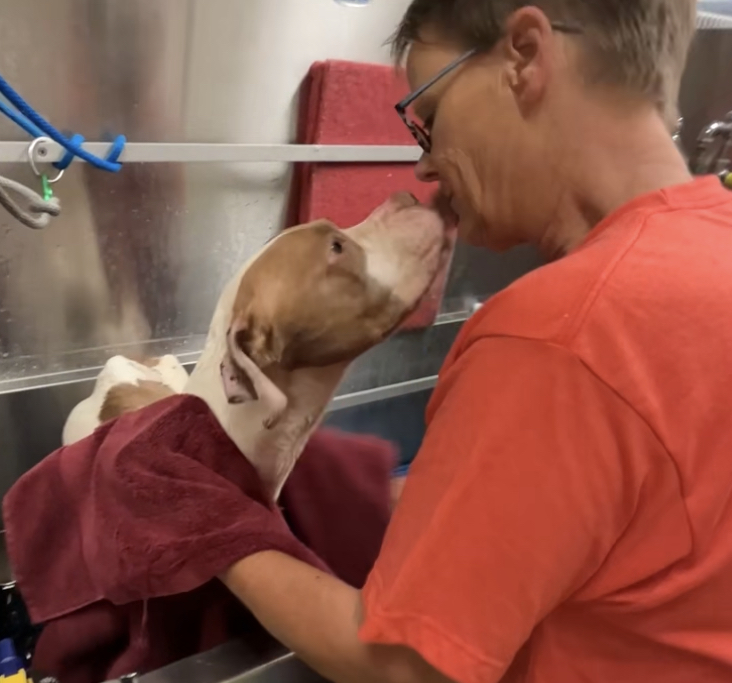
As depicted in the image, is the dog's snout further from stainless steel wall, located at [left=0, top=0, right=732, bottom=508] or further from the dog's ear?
stainless steel wall, located at [left=0, top=0, right=732, bottom=508]

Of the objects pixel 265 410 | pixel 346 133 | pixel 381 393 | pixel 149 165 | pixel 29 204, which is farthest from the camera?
pixel 381 393

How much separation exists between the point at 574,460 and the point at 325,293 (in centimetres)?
50

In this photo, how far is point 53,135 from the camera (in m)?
1.07

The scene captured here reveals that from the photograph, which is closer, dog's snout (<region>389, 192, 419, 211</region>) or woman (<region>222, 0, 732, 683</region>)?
woman (<region>222, 0, 732, 683</region>)

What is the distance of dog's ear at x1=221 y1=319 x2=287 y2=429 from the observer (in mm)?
919

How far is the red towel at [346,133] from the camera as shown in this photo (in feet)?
4.38

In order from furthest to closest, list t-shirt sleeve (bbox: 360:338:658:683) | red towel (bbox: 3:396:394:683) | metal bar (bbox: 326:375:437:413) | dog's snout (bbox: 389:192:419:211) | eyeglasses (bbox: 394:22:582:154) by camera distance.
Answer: metal bar (bbox: 326:375:437:413) < dog's snout (bbox: 389:192:419:211) < red towel (bbox: 3:396:394:683) < eyeglasses (bbox: 394:22:582:154) < t-shirt sleeve (bbox: 360:338:658:683)

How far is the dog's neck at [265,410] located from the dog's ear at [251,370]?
0.02m

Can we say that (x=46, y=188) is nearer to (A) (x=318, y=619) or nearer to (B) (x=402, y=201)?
(B) (x=402, y=201)

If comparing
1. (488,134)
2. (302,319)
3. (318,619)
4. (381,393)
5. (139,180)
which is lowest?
→ (381,393)

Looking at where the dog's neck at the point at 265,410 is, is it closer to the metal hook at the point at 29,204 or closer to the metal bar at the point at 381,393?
the metal hook at the point at 29,204

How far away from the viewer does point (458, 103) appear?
74 cm

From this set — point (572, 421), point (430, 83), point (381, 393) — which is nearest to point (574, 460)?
point (572, 421)

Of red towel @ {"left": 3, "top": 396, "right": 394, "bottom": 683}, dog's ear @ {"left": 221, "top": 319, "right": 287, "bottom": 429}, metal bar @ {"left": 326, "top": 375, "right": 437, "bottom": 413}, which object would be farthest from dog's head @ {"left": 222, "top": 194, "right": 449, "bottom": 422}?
metal bar @ {"left": 326, "top": 375, "right": 437, "bottom": 413}
